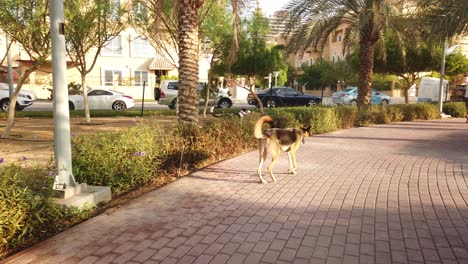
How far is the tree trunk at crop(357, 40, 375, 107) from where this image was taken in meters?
15.6

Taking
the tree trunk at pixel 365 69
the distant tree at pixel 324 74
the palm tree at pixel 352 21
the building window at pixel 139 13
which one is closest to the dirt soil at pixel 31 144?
the building window at pixel 139 13

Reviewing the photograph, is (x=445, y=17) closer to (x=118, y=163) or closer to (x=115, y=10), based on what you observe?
(x=115, y=10)

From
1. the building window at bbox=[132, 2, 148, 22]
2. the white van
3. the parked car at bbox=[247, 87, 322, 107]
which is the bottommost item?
the parked car at bbox=[247, 87, 322, 107]

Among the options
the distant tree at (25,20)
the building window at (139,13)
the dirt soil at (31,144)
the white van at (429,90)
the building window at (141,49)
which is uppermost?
the building window at (141,49)

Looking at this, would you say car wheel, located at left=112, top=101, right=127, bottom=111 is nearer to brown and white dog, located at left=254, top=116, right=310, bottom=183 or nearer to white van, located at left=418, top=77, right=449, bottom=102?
brown and white dog, located at left=254, top=116, right=310, bottom=183

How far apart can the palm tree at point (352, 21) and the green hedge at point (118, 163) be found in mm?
5594

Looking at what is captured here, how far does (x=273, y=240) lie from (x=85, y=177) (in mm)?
3000

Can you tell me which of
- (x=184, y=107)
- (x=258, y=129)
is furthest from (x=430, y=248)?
(x=184, y=107)

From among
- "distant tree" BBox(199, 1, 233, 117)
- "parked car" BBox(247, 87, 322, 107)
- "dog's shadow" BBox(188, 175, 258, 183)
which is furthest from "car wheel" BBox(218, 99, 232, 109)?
"dog's shadow" BBox(188, 175, 258, 183)

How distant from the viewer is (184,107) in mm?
8148

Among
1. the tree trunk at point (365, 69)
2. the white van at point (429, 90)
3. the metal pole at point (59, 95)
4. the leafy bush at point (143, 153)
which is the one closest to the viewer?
the metal pole at point (59, 95)

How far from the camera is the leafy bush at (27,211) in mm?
3516

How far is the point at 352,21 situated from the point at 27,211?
15.0 metres

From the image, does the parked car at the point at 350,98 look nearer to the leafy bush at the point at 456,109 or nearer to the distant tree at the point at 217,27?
the leafy bush at the point at 456,109
